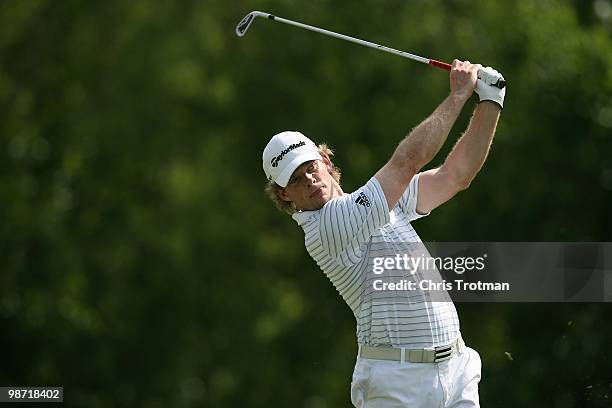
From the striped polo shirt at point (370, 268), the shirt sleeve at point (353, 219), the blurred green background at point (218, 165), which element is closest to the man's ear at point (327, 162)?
the striped polo shirt at point (370, 268)

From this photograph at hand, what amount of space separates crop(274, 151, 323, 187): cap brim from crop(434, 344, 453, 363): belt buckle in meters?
0.93

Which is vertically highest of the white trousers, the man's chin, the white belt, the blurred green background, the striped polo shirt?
the blurred green background

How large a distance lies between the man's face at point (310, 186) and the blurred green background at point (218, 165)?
11475 mm

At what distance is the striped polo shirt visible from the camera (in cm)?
605

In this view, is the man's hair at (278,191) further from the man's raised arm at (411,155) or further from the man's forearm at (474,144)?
the man's raised arm at (411,155)

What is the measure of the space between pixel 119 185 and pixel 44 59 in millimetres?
2340

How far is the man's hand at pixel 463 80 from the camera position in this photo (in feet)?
20.5

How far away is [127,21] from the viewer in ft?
86.6

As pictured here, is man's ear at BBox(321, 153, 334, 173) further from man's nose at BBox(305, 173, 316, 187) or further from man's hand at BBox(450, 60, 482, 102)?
man's hand at BBox(450, 60, 482, 102)

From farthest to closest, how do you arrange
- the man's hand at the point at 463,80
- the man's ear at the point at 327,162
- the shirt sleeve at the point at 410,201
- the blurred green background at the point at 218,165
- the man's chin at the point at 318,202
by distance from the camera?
the blurred green background at the point at 218,165 < the man's ear at the point at 327,162 < the shirt sleeve at the point at 410,201 < the man's chin at the point at 318,202 < the man's hand at the point at 463,80

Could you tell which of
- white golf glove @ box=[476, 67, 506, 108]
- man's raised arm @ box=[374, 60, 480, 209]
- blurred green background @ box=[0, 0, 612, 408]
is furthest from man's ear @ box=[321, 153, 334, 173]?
blurred green background @ box=[0, 0, 612, 408]

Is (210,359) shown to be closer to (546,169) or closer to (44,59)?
(44,59)

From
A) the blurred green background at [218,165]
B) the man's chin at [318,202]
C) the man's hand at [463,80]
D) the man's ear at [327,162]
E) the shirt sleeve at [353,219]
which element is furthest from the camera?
the blurred green background at [218,165]

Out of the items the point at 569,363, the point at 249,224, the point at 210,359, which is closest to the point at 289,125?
the point at 249,224
